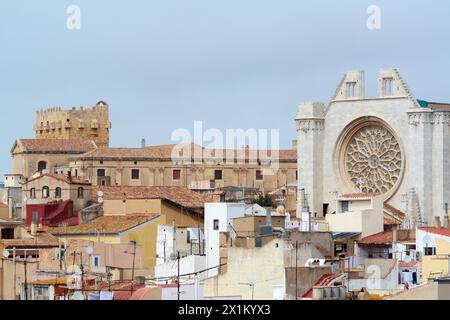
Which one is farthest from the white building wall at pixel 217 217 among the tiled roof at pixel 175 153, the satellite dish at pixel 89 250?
the tiled roof at pixel 175 153

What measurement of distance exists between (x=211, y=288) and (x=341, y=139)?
3049cm

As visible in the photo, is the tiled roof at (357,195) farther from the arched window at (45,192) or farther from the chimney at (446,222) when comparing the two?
the arched window at (45,192)

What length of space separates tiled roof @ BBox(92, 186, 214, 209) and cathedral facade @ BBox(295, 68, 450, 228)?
5564 mm

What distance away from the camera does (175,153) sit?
8319 cm

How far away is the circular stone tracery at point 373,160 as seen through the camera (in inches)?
2357

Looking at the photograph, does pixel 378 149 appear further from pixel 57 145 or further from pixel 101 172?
pixel 57 145

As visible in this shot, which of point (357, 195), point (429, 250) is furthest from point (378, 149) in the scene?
point (429, 250)

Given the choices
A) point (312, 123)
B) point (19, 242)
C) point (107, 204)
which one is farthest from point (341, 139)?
point (19, 242)

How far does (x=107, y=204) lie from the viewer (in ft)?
166

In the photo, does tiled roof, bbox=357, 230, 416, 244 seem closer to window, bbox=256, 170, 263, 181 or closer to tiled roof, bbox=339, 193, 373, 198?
tiled roof, bbox=339, 193, 373, 198

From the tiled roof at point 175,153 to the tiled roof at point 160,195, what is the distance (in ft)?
78.0

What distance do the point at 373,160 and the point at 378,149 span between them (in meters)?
0.42

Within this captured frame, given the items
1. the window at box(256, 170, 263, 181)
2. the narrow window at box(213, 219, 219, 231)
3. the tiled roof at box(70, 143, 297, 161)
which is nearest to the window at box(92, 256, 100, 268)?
the narrow window at box(213, 219, 219, 231)
